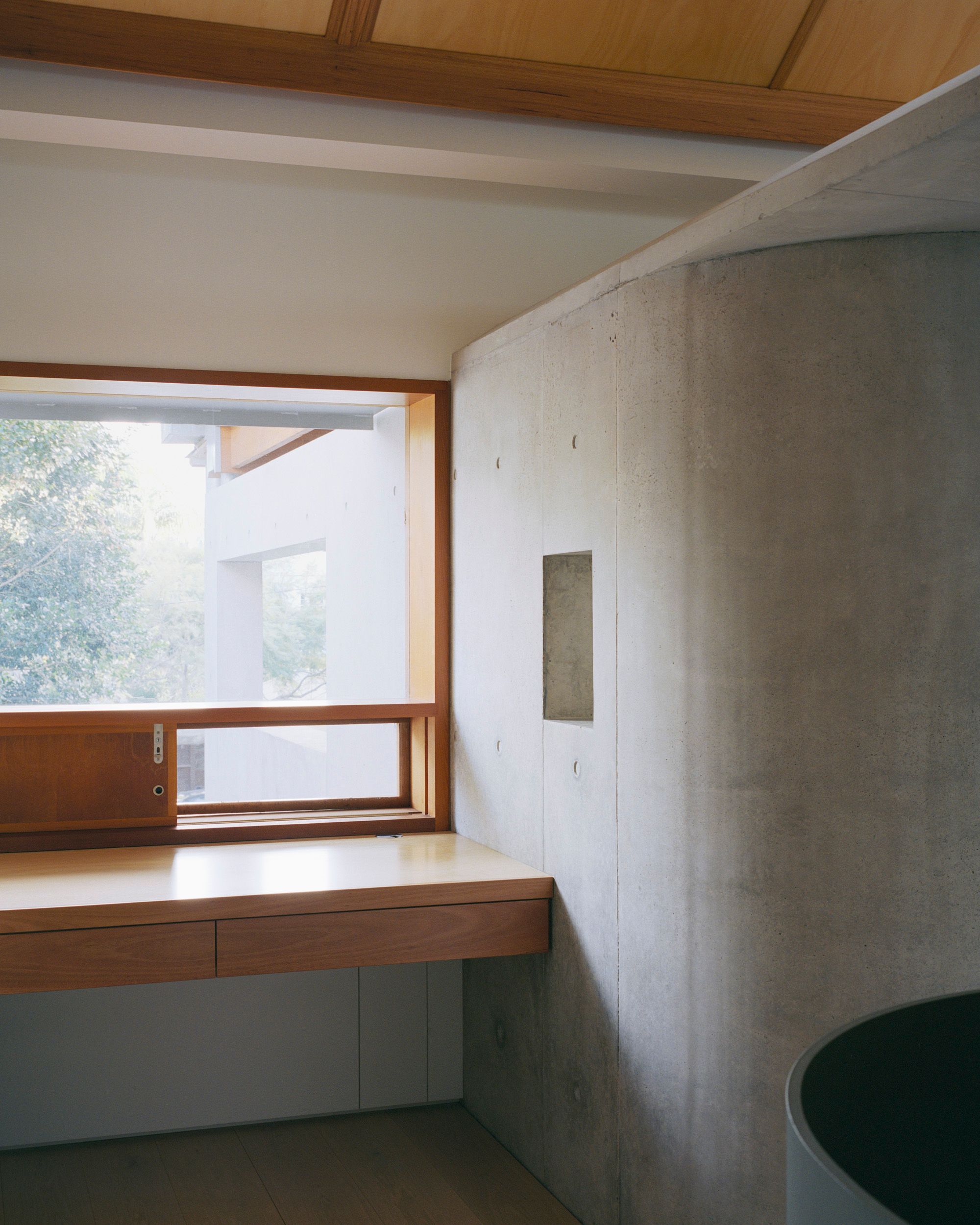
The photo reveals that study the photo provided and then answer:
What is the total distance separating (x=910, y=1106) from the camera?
0.51 m

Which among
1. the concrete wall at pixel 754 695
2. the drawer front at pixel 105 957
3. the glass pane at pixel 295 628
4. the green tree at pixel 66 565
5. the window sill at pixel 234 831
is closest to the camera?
the concrete wall at pixel 754 695

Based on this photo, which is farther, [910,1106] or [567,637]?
[567,637]

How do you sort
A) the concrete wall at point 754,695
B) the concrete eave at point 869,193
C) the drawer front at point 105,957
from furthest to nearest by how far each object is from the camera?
the drawer front at point 105,957, the concrete wall at point 754,695, the concrete eave at point 869,193

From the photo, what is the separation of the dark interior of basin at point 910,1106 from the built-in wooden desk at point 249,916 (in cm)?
272

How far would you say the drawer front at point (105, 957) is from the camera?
9.49 feet

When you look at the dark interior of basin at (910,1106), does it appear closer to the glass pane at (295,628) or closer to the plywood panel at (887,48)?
the plywood panel at (887,48)

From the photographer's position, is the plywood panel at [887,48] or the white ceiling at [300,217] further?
the plywood panel at [887,48]

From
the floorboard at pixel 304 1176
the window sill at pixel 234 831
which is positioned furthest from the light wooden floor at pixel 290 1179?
the window sill at pixel 234 831

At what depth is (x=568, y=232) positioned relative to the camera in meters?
4.06

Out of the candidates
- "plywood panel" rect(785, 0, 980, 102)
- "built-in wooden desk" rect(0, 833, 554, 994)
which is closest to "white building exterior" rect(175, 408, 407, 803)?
"built-in wooden desk" rect(0, 833, 554, 994)

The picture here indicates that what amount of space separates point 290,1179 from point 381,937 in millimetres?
904

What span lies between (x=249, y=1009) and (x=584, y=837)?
148cm

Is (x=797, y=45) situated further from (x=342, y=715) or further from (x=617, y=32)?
(x=342, y=715)


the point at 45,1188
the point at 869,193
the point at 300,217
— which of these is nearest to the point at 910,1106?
the point at 869,193
